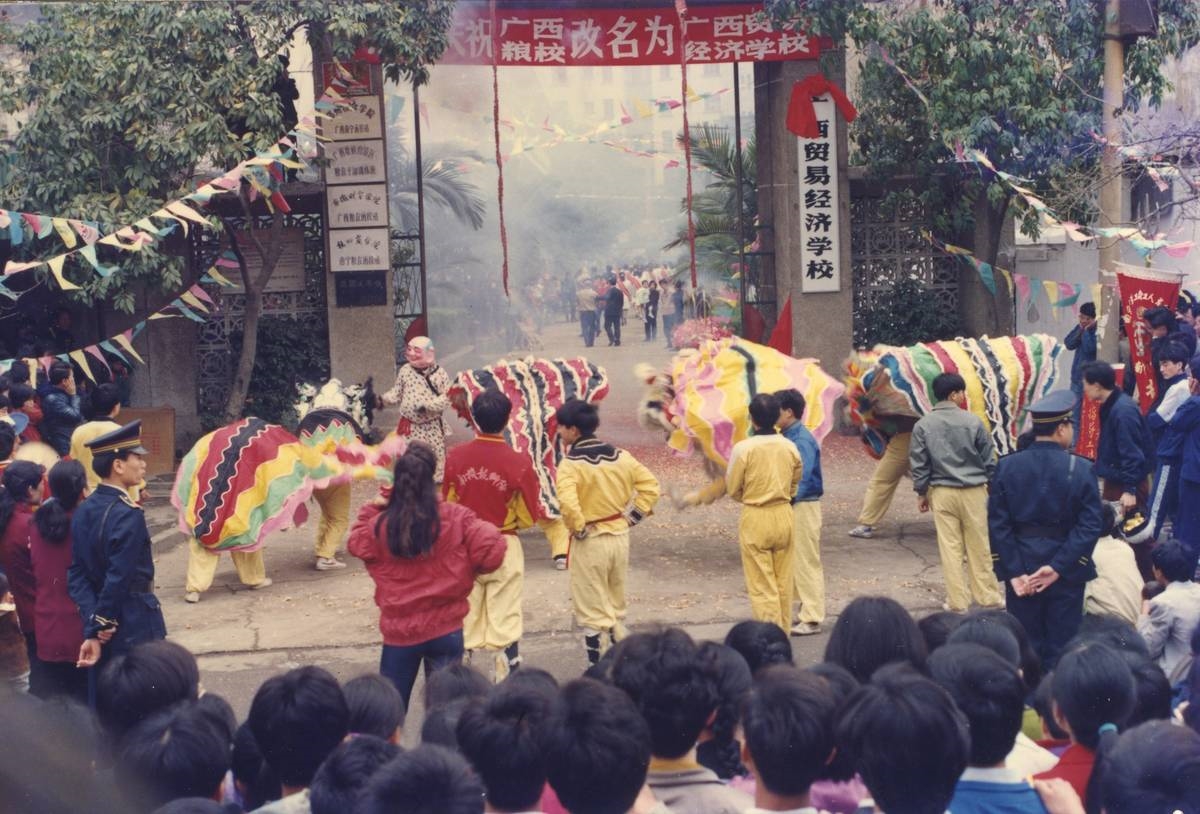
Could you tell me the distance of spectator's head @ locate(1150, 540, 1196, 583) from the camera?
545cm

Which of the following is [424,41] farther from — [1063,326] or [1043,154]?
[1063,326]

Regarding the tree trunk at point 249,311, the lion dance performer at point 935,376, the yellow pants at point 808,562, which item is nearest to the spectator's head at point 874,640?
the yellow pants at point 808,562

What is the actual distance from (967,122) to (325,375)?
21.7 feet

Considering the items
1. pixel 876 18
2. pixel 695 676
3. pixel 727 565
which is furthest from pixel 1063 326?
pixel 695 676

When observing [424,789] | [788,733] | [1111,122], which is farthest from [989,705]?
[1111,122]

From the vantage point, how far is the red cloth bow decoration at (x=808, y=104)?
539 inches

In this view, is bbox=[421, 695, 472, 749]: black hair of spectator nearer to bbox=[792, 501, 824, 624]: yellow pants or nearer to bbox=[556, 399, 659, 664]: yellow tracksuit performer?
bbox=[556, 399, 659, 664]: yellow tracksuit performer

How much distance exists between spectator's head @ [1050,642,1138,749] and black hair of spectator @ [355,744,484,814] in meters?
1.66

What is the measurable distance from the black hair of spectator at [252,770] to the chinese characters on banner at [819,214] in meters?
10.9

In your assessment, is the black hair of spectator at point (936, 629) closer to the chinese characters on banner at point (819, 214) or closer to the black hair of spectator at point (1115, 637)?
the black hair of spectator at point (1115, 637)

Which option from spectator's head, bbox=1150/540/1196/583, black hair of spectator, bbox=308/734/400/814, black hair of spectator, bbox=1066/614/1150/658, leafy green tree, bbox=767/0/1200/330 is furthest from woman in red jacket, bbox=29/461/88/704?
leafy green tree, bbox=767/0/1200/330

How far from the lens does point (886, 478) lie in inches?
376

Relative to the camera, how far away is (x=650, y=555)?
9445 millimetres

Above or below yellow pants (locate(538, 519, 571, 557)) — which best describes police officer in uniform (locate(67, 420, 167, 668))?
above
